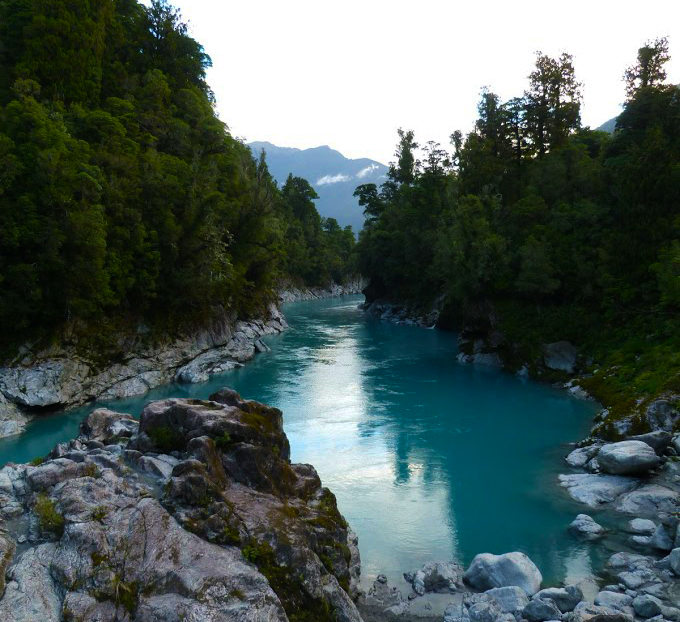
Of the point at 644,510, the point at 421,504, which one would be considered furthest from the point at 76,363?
the point at 644,510

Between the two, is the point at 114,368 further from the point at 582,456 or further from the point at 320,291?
the point at 320,291

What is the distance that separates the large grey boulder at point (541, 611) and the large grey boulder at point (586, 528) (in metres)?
4.14

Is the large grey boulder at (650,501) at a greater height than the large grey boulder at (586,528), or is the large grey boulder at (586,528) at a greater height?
the large grey boulder at (650,501)

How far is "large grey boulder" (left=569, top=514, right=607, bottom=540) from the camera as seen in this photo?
13547 millimetres

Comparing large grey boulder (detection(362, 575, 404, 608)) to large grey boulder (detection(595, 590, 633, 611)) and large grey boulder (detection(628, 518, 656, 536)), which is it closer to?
large grey boulder (detection(595, 590, 633, 611))

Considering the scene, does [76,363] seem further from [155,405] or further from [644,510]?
[644,510]

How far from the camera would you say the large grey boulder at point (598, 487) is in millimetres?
15469

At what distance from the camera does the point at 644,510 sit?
14.4m

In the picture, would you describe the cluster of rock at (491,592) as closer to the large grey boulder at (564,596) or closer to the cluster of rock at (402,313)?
the large grey boulder at (564,596)

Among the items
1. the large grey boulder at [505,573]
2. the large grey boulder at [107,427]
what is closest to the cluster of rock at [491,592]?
the large grey boulder at [505,573]

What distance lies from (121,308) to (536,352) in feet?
82.1

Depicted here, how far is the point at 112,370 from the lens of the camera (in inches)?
1145

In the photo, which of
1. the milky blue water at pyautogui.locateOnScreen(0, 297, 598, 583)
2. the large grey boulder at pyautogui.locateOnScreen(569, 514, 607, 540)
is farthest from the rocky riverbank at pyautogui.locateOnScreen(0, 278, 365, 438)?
the large grey boulder at pyautogui.locateOnScreen(569, 514, 607, 540)

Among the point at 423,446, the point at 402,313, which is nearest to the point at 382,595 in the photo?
the point at 423,446
